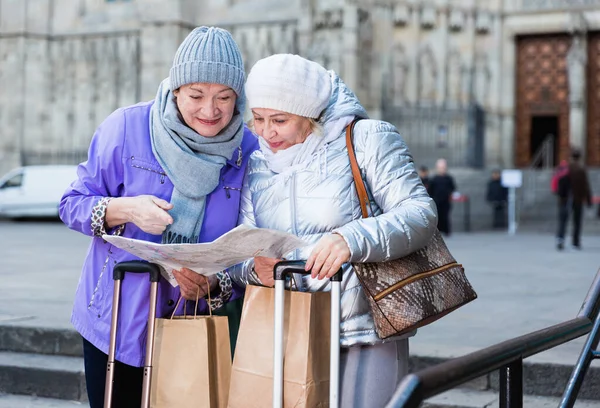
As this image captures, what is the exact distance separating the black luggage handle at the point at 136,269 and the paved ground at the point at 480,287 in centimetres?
277

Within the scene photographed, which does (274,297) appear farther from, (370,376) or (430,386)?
(430,386)

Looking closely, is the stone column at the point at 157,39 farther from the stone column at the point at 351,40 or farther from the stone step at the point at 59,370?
the stone step at the point at 59,370

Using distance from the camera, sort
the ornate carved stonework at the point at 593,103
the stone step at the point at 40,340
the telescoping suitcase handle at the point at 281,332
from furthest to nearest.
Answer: the ornate carved stonework at the point at 593,103, the stone step at the point at 40,340, the telescoping suitcase handle at the point at 281,332

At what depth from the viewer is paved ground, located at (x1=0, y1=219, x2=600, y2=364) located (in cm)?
586

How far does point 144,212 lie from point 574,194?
42.0 ft

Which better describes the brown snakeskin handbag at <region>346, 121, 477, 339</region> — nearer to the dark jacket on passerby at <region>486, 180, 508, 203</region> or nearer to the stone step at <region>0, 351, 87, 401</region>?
the stone step at <region>0, 351, 87, 401</region>

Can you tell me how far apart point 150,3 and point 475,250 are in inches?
500

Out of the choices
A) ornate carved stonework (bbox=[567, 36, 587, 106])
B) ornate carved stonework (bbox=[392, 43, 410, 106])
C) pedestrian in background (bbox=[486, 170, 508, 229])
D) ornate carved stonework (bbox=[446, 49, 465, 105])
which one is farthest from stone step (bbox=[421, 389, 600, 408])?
ornate carved stonework (bbox=[567, 36, 587, 106])

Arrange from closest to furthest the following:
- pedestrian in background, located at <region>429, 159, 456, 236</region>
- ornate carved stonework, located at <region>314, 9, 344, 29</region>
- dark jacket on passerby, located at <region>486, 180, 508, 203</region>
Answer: pedestrian in background, located at <region>429, 159, 456, 236</region> < dark jacket on passerby, located at <region>486, 180, 508, 203</region> < ornate carved stonework, located at <region>314, 9, 344, 29</region>

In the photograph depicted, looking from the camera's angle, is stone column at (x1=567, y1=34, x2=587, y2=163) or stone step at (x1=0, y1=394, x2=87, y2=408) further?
stone column at (x1=567, y1=34, x2=587, y2=163)

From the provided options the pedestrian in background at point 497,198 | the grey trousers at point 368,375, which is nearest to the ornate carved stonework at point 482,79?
the pedestrian in background at point 497,198

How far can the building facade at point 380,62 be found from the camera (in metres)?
20.1

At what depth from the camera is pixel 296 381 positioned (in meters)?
2.42

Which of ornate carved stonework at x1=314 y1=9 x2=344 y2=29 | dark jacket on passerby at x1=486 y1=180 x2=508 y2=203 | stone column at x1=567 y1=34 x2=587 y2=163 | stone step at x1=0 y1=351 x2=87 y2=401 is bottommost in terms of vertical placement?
stone step at x1=0 y1=351 x2=87 y2=401
